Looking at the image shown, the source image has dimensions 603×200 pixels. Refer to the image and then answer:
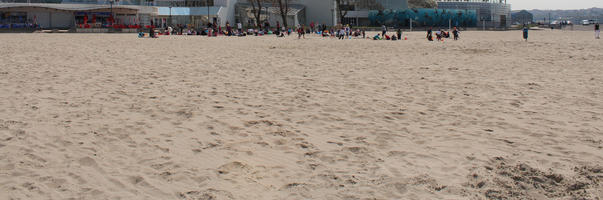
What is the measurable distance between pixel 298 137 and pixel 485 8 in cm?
A: 9283

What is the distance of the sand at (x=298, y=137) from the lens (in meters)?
4.39

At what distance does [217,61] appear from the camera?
15.7 metres

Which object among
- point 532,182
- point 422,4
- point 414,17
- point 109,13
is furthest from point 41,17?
point 532,182

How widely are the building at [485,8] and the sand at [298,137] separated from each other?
8364cm

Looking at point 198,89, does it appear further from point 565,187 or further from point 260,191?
point 565,187

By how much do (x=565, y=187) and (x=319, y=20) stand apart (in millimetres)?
73073

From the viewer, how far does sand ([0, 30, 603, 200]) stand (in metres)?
4.39

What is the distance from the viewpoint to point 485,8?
90875mm

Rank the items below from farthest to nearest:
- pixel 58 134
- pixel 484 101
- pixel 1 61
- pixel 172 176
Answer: pixel 1 61, pixel 484 101, pixel 58 134, pixel 172 176

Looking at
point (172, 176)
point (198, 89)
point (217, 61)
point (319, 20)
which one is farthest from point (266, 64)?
point (319, 20)

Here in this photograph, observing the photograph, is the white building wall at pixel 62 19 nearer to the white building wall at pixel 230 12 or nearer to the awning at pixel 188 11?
the awning at pixel 188 11

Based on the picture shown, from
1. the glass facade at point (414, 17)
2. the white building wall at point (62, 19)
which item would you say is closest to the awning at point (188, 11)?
the white building wall at point (62, 19)

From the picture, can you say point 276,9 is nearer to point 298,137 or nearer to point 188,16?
point 188,16

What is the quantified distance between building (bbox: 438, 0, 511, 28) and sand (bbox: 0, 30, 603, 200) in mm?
83640
